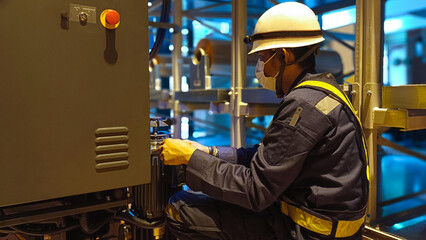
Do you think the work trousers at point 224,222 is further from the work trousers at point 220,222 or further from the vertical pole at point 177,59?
the vertical pole at point 177,59

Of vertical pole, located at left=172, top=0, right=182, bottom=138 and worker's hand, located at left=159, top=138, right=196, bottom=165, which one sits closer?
worker's hand, located at left=159, top=138, right=196, bottom=165

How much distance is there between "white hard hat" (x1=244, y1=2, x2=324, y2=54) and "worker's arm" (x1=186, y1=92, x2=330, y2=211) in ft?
0.87

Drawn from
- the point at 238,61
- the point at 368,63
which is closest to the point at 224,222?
the point at 368,63

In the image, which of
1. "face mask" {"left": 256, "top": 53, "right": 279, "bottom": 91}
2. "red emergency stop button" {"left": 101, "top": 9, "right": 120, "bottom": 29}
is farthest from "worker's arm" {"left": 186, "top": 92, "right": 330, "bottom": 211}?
"red emergency stop button" {"left": 101, "top": 9, "right": 120, "bottom": 29}

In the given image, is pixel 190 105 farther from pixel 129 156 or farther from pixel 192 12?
pixel 129 156

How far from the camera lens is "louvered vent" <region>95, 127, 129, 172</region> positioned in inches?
42.8

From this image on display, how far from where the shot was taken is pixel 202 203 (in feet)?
4.52

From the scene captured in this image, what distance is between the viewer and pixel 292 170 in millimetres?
1152

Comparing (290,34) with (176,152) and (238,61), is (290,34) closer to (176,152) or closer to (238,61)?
(176,152)

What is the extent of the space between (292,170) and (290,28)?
1.75 feet

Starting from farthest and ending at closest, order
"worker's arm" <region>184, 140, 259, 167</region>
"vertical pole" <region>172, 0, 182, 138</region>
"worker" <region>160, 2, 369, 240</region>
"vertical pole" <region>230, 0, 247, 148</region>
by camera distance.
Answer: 1. "vertical pole" <region>172, 0, 182, 138</region>
2. "vertical pole" <region>230, 0, 247, 148</region>
3. "worker's arm" <region>184, 140, 259, 167</region>
4. "worker" <region>160, 2, 369, 240</region>

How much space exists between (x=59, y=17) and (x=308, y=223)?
101 cm

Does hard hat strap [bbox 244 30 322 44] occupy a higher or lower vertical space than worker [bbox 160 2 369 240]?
higher

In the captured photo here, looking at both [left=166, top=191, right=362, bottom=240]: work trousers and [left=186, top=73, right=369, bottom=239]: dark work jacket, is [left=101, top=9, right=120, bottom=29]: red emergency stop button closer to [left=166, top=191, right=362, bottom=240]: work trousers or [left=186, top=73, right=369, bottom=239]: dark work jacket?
[left=186, top=73, right=369, bottom=239]: dark work jacket
